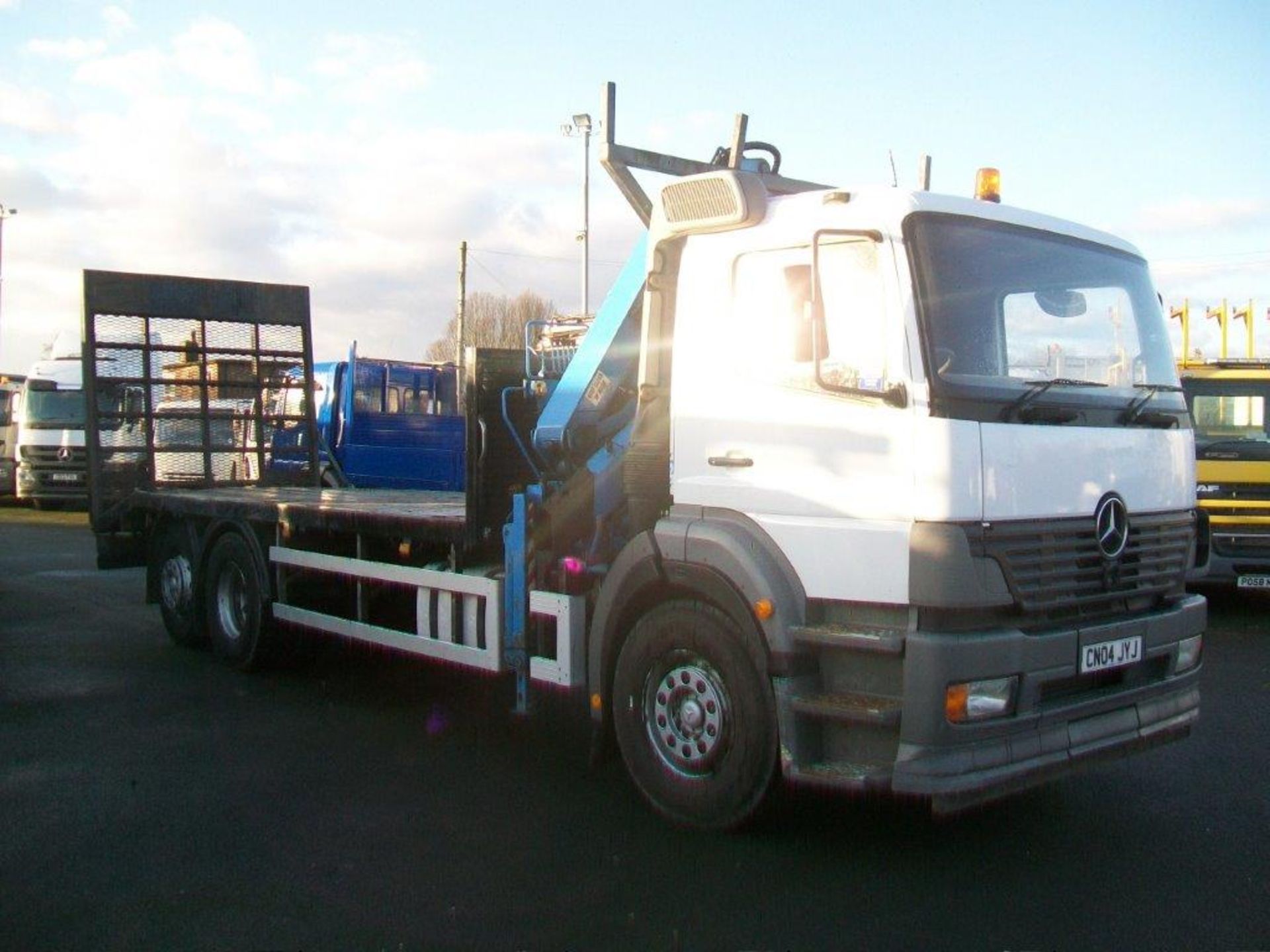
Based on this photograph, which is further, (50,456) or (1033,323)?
(50,456)

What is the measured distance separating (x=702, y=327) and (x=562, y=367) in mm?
1640

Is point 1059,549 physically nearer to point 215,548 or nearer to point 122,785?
point 122,785

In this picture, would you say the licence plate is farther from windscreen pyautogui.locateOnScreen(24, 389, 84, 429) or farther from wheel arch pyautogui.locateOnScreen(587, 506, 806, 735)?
windscreen pyautogui.locateOnScreen(24, 389, 84, 429)

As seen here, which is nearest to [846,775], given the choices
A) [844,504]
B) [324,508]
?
[844,504]

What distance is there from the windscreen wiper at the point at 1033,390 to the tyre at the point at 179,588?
676 cm

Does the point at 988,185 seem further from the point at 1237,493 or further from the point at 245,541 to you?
the point at 1237,493

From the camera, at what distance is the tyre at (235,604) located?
28.7ft

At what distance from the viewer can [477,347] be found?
6633 mm

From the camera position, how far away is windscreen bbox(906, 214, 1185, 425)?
478cm

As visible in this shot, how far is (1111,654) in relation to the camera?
5000 mm

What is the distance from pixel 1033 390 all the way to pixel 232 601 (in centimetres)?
637

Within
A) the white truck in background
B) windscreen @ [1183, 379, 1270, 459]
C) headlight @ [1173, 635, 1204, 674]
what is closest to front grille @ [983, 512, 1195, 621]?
headlight @ [1173, 635, 1204, 674]

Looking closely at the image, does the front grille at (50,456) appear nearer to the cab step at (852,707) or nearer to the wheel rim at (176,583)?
the wheel rim at (176,583)

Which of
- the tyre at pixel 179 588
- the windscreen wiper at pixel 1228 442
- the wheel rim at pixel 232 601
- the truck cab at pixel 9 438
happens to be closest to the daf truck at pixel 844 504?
the wheel rim at pixel 232 601
